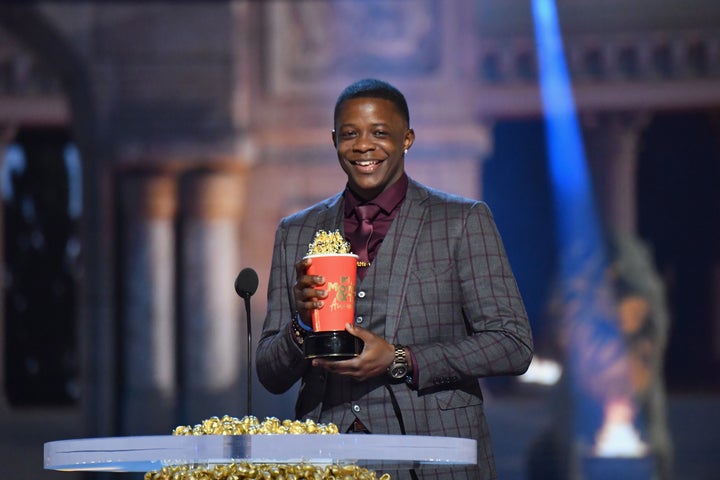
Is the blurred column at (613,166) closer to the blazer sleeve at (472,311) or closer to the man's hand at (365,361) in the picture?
the blazer sleeve at (472,311)

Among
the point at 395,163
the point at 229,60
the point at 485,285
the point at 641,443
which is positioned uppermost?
the point at 229,60

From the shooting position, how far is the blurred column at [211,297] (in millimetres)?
7016

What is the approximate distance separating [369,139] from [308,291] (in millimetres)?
362

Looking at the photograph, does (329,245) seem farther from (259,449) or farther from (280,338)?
(259,449)

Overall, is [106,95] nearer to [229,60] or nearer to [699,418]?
[229,60]

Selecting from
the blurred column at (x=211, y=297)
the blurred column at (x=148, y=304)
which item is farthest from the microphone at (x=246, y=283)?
the blurred column at (x=148, y=304)

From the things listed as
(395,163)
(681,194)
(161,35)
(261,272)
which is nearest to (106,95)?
(161,35)

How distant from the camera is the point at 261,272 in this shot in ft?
23.7

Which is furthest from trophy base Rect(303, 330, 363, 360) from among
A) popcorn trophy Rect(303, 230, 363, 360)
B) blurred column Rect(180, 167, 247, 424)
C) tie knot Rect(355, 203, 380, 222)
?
blurred column Rect(180, 167, 247, 424)

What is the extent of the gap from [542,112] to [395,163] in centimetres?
499

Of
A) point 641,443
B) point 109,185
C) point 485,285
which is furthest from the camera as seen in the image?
point 109,185

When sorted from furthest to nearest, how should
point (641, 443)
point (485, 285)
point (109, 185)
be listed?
1. point (109, 185)
2. point (641, 443)
3. point (485, 285)

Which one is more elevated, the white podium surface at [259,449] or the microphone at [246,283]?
the microphone at [246,283]

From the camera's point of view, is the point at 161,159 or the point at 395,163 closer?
the point at 395,163
